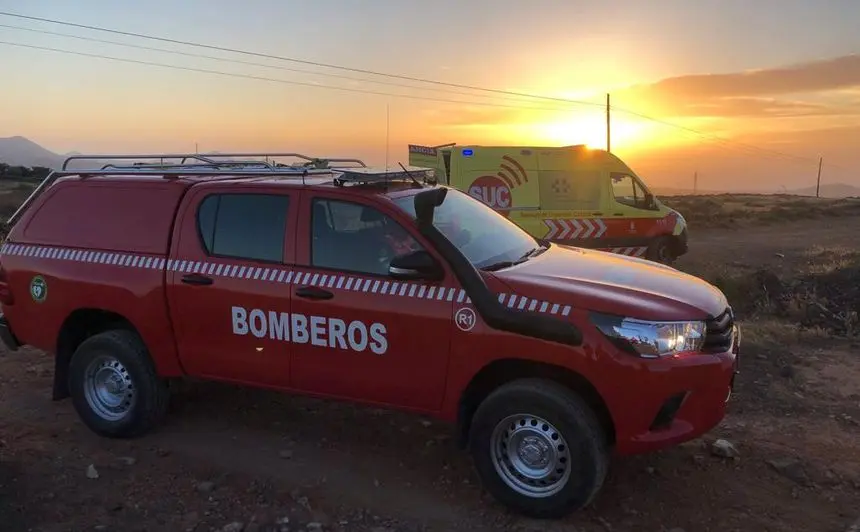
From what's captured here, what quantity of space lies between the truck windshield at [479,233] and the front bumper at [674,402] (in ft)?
3.76

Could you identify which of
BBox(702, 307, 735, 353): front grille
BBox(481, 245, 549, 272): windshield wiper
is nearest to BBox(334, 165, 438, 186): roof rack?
BBox(481, 245, 549, 272): windshield wiper

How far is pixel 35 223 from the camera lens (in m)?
5.59

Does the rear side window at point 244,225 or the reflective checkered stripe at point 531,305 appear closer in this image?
the reflective checkered stripe at point 531,305

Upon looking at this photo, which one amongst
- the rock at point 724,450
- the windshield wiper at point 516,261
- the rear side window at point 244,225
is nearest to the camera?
the windshield wiper at point 516,261

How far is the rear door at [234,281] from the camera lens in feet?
15.3

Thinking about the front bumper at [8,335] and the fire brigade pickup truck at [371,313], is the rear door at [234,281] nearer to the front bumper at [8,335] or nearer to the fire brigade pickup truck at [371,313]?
the fire brigade pickup truck at [371,313]

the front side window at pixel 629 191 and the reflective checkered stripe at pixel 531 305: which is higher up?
the front side window at pixel 629 191

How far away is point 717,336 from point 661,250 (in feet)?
37.5

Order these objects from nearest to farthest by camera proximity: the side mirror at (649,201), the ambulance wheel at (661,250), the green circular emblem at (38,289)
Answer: the green circular emblem at (38,289), the side mirror at (649,201), the ambulance wheel at (661,250)

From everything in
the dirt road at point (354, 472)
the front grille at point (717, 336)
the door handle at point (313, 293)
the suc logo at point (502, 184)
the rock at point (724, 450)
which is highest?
the suc logo at point (502, 184)

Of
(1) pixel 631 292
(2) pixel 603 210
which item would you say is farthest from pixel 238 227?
(2) pixel 603 210

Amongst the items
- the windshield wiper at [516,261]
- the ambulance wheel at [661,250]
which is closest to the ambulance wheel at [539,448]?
the windshield wiper at [516,261]

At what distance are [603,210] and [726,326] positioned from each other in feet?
34.0

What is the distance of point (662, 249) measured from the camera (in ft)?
49.3
